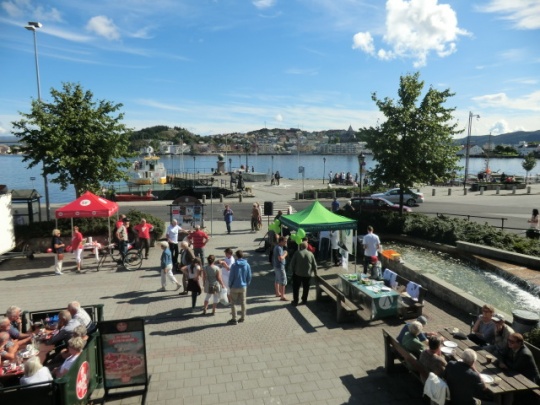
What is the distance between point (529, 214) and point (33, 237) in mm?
30337

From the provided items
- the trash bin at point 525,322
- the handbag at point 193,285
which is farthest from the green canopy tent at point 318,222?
the trash bin at point 525,322

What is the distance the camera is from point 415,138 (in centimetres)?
2012

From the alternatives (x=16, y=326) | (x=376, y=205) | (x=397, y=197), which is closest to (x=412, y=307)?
(x=16, y=326)

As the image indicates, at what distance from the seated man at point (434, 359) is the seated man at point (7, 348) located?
279 inches

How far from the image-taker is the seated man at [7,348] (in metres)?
6.72

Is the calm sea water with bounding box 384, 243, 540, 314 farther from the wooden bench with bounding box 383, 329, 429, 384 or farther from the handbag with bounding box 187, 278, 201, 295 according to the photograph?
the handbag with bounding box 187, 278, 201, 295

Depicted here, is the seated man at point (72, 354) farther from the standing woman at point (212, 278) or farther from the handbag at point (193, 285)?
the handbag at point (193, 285)

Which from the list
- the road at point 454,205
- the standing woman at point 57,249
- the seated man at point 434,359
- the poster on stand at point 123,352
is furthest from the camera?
the road at point 454,205

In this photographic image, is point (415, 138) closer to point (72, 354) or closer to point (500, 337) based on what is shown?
point (500, 337)

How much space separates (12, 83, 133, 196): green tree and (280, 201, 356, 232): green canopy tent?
10427 mm

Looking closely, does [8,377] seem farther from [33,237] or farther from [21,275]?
[33,237]

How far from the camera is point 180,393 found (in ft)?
22.6

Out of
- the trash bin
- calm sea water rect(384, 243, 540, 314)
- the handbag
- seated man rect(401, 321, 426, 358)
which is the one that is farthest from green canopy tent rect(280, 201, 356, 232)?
seated man rect(401, 321, 426, 358)

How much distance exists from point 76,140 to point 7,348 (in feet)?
45.1
